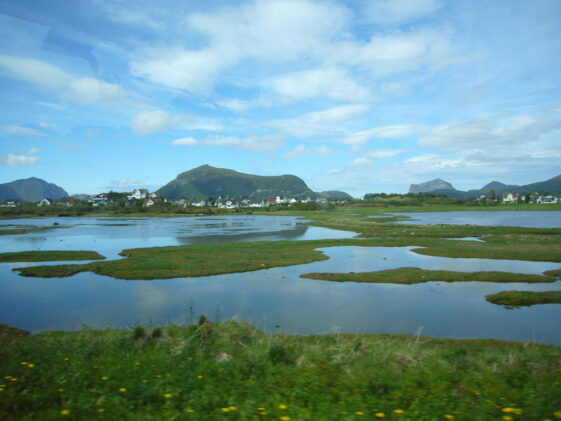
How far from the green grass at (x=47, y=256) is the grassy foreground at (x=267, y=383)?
35.0 metres

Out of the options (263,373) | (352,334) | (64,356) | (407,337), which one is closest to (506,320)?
(407,337)

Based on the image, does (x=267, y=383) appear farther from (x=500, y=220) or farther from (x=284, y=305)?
(x=500, y=220)

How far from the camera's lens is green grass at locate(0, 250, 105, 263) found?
4129 centimetres

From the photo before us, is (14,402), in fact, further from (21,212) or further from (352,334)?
(21,212)

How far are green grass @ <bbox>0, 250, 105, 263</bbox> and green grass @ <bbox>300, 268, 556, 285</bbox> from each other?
27.7 meters

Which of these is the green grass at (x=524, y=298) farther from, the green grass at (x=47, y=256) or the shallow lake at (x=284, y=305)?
the green grass at (x=47, y=256)

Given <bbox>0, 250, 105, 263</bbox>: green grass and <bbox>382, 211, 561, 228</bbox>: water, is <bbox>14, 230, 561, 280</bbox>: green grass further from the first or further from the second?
<bbox>382, 211, 561, 228</bbox>: water

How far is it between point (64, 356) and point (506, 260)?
41.5 m

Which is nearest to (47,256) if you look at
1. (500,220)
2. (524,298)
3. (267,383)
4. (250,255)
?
(250,255)

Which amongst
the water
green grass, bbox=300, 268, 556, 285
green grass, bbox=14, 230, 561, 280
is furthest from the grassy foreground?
the water

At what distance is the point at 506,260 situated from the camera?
38.6 metres

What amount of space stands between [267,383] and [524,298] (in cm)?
2240

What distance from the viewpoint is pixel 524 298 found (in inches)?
926

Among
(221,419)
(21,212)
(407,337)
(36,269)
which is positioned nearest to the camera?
(221,419)
